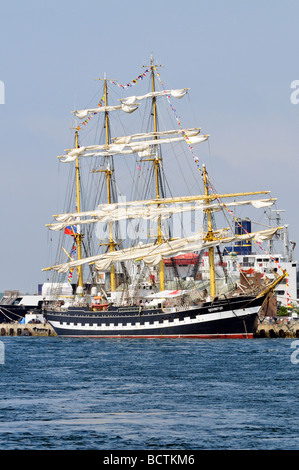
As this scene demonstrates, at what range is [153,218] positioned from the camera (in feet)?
361

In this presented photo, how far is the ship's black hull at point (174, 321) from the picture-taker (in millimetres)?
96250

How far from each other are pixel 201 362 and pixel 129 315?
3744 centimetres

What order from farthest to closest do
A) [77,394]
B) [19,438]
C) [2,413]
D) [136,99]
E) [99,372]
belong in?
1. [136,99]
2. [99,372]
3. [77,394]
4. [2,413]
5. [19,438]

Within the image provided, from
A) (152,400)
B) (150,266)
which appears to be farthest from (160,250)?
(152,400)

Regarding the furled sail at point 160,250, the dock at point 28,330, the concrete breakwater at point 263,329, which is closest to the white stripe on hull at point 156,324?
the concrete breakwater at point 263,329

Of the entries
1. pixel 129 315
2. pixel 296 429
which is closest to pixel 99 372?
pixel 296 429

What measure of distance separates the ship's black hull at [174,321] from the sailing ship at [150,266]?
98mm

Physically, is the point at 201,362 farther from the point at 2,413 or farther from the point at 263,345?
the point at 2,413

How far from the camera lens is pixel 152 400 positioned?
46844 millimetres

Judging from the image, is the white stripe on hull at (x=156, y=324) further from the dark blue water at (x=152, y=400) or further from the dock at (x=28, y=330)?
the dark blue water at (x=152, y=400)

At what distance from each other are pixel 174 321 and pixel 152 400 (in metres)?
52.8

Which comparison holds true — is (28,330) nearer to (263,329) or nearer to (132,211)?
(132,211)

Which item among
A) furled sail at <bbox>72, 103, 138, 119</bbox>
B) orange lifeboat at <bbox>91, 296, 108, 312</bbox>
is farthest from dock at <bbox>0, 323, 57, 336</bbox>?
furled sail at <bbox>72, 103, 138, 119</bbox>

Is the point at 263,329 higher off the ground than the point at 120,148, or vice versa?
the point at 120,148
